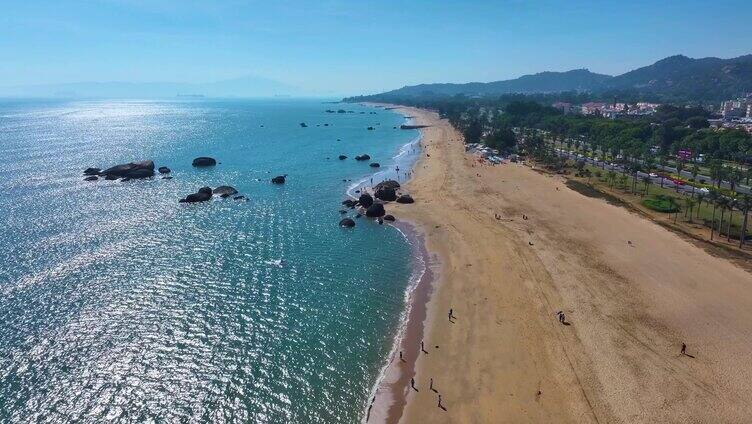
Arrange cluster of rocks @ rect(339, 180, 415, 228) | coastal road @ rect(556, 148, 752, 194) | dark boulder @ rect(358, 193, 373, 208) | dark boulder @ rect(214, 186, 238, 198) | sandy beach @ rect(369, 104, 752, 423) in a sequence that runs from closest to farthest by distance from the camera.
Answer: sandy beach @ rect(369, 104, 752, 423) < cluster of rocks @ rect(339, 180, 415, 228) < dark boulder @ rect(358, 193, 373, 208) < coastal road @ rect(556, 148, 752, 194) < dark boulder @ rect(214, 186, 238, 198)

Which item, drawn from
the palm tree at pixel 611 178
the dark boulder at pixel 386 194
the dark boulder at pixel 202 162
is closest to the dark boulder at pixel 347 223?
the dark boulder at pixel 386 194

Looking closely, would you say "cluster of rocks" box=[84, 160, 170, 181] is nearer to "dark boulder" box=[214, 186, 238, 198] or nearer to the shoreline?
"dark boulder" box=[214, 186, 238, 198]

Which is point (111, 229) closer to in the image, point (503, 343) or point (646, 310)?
point (503, 343)

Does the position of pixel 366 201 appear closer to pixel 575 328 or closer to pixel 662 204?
pixel 575 328

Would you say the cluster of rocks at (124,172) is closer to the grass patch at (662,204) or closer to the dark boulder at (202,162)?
the dark boulder at (202,162)

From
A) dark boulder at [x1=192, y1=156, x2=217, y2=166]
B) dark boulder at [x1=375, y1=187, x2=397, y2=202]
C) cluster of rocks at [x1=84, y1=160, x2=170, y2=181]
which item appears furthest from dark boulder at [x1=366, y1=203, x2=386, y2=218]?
dark boulder at [x1=192, y1=156, x2=217, y2=166]

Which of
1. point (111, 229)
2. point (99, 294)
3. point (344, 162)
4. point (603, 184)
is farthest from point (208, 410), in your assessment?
point (344, 162)
